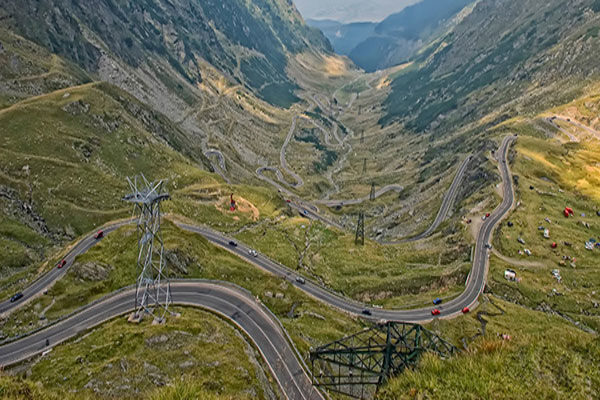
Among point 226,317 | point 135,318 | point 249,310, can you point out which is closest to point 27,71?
point 135,318

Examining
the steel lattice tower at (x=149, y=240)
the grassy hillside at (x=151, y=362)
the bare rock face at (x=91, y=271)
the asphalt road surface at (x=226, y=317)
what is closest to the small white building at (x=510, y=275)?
the asphalt road surface at (x=226, y=317)

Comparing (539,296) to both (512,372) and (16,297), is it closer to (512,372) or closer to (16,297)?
(512,372)

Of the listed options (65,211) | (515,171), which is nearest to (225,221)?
(65,211)

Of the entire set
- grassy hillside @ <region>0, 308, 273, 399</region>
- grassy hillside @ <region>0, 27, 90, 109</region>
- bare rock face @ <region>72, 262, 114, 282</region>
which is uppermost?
grassy hillside @ <region>0, 27, 90, 109</region>

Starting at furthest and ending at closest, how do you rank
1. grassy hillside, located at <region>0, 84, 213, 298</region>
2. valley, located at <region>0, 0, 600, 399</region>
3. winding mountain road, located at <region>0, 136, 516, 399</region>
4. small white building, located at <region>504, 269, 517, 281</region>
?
grassy hillside, located at <region>0, 84, 213, 298</region>
small white building, located at <region>504, 269, 517, 281</region>
winding mountain road, located at <region>0, 136, 516, 399</region>
valley, located at <region>0, 0, 600, 399</region>

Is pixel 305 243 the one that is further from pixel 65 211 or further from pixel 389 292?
pixel 65 211

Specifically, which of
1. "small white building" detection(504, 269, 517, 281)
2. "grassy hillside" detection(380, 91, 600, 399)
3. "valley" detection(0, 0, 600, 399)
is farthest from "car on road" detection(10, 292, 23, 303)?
"small white building" detection(504, 269, 517, 281)

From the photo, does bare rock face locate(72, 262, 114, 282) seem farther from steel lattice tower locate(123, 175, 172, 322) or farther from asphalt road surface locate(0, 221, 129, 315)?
steel lattice tower locate(123, 175, 172, 322)
